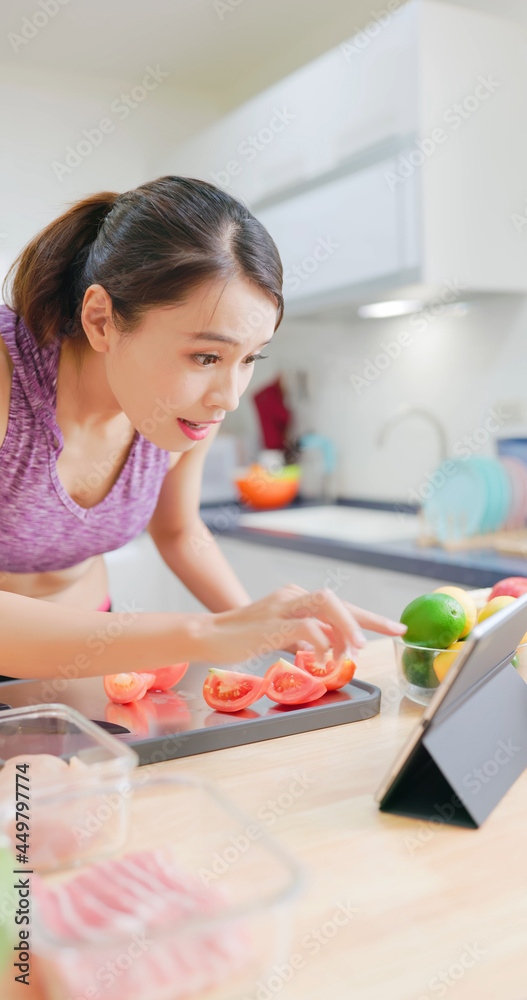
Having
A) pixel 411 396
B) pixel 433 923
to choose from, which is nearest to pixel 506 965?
pixel 433 923

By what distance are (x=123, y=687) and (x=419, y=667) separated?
0.34m

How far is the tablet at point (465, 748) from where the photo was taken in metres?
0.69

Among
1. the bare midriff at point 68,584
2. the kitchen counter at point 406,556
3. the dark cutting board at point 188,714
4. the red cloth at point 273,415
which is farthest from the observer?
the red cloth at point 273,415

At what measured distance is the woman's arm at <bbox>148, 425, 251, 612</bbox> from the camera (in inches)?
60.0

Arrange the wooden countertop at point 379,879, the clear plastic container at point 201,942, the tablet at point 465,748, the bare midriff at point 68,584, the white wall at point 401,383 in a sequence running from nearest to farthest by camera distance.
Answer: the clear plastic container at point 201,942 < the wooden countertop at point 379,879 < the tablet at point 465,748 < the bare midriff at point 68,584 < the white wall at point 401,383

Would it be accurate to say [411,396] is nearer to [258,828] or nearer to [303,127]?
[303,127]

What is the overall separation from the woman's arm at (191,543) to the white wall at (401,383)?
3.99 feet

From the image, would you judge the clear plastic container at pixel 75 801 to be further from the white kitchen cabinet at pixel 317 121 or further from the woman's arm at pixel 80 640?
the white kitchen cabinet at pixel 317 121

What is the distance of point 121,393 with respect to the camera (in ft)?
3.65

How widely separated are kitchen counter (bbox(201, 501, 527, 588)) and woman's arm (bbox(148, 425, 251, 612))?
676 millimetres

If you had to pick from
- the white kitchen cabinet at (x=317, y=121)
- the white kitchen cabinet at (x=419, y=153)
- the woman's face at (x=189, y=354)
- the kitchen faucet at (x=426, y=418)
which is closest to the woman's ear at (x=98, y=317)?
the woman's face at (x=189, y=354)

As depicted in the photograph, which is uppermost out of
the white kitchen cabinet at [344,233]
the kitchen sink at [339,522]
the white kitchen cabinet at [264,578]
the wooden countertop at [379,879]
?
the white kitchen cabinet at [344,233]

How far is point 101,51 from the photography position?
10.6 feet

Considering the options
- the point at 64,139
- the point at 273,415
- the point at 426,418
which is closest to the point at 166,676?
the point at 426,418
